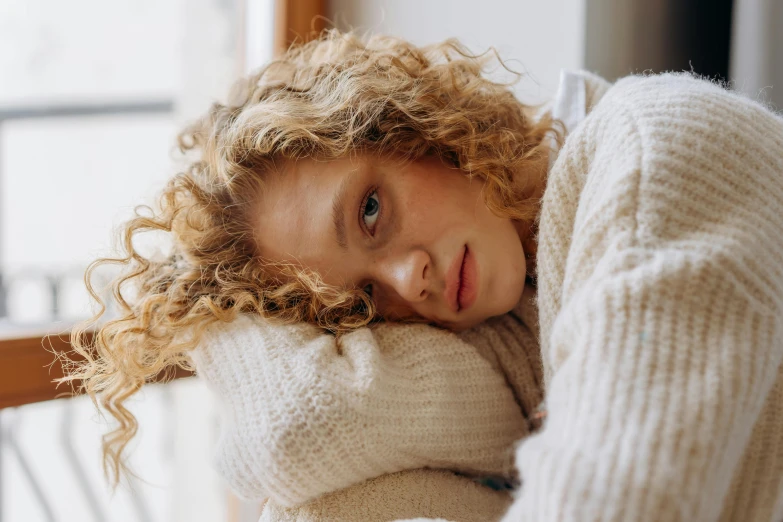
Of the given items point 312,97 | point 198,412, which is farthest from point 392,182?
point 198,412

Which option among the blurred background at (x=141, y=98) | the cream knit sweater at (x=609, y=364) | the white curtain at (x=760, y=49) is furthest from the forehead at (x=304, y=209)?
the white curtain at (x=760, y=49)

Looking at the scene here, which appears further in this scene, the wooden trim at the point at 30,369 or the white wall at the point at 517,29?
the white wall at the point at 517,29

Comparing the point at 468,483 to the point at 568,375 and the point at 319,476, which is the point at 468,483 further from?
the point at 568,375

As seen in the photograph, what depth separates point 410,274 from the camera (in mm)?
791

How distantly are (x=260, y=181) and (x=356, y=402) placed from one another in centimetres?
31

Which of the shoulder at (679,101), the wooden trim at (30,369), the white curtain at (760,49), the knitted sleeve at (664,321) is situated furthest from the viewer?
the white curtain at (760,49)

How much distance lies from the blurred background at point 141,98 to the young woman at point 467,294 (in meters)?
0.21

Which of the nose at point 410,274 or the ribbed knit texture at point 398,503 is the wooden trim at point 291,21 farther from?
the ribbed knit texture at point 398,503

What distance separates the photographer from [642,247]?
0.56 m

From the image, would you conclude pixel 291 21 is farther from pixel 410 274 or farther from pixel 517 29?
pixel 410 274

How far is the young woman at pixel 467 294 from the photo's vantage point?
51cm

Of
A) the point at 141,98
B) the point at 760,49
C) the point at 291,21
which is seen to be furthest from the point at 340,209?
the point at 141,98

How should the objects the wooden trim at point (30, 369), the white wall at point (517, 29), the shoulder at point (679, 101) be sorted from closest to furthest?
the shoulder at point (679, 101) < the wooden trim at point (30, 369) < the white wall at point (517, 29)

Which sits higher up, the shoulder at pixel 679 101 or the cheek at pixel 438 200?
the shoulder at pixel 679 101
